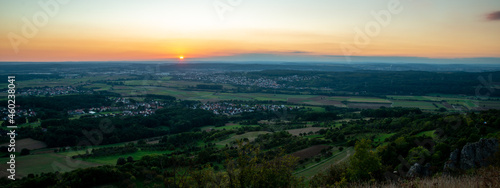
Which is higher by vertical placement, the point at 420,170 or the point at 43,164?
the point at 420,170

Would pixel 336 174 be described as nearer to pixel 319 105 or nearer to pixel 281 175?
pixel 281 175

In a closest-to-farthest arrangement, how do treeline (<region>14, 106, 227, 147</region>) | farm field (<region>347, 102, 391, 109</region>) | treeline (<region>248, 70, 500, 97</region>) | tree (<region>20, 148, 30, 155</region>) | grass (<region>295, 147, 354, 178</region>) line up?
grass (<region>295, 147, 354, 178</region>)
tree (<region>20, 148, 30, 155</region>)
treeline (<region>14, 106, 227, 147</region>)
farm field (<region>347, 102, 391, 109</region>)
treeline (<region>248, 70, 500, 97</region>)

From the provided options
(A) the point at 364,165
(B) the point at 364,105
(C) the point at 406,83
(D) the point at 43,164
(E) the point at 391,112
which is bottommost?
(D) the point at 43,164

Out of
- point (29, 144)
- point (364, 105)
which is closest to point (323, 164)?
point (29, 144)

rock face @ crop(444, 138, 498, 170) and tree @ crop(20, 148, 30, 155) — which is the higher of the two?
rock face @ crop(444, 138, 498, 170)

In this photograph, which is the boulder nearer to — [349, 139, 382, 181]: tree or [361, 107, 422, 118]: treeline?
[349, 139, 382, 181]: tree

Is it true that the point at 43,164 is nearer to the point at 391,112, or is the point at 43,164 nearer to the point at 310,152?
the point at 310,152

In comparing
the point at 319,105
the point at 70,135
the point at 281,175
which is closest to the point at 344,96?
the point at 319,105

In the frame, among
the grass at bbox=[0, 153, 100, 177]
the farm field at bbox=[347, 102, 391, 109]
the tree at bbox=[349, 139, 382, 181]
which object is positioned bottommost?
the grass at bbox=[0, 153, 100, 177]

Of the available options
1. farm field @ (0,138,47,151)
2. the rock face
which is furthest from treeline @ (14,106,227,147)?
the rock face
